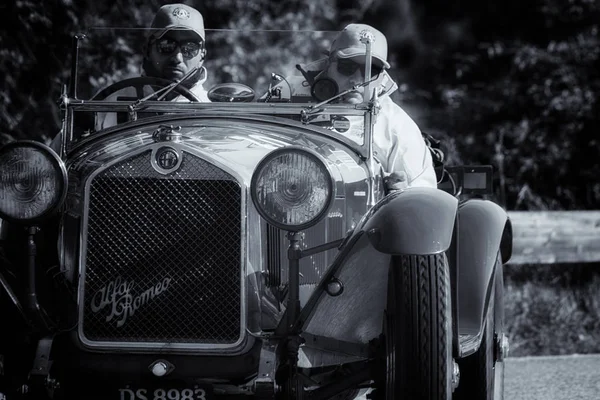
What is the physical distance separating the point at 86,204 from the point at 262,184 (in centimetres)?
66

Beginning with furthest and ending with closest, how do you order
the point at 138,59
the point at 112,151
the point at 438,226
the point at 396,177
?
the point at 138,59 → the point at 396,177 → the point at 112,151 → the point at 438,226

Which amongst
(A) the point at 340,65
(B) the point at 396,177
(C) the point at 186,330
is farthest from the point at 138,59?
(C) the point at 186,330

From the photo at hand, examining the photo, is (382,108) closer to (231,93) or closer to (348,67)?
(348,67)

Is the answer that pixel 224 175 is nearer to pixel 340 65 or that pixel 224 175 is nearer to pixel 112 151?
pixel 112 151

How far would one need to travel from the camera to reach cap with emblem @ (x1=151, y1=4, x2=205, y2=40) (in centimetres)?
509

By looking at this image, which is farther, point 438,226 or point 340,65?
point 340,65

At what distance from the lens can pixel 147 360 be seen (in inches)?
135

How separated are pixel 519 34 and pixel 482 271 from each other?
8.10m

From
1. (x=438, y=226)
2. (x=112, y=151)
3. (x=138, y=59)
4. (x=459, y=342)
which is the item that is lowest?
(x=459, y=342)

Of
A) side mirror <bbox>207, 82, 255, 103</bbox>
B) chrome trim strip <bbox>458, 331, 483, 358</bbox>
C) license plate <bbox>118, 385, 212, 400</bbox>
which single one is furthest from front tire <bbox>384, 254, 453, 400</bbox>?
side mirror <bbox>207, 82, 255, 103</bbox>

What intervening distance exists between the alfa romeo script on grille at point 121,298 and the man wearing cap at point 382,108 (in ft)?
3.81

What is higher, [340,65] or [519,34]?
[519,34]

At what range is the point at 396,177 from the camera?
4109 mm

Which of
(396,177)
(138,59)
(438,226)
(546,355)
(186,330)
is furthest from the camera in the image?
(138,59)
